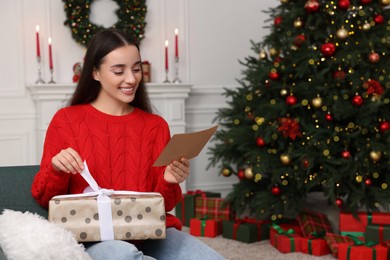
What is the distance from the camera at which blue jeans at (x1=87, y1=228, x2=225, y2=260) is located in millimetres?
1602

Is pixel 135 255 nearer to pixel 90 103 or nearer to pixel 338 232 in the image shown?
pixel 90 103

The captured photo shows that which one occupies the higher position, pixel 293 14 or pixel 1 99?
pixel 293 14

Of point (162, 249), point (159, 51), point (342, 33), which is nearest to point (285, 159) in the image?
point (342, 33)

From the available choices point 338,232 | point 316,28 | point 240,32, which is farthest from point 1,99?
point 338,232

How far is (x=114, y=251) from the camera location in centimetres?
161

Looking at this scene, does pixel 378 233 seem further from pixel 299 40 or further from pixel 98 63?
pixel 98 63

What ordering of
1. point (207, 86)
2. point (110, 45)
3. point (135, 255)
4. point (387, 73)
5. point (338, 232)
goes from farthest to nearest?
1. point (207, 86)
2. point (338, 232)
3. point (387, 73)
4. point (110, 45)
5. point (135, 255)

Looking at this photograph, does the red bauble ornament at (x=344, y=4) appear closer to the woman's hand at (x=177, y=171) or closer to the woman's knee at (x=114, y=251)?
the woman's hand at (x=177, y=171)

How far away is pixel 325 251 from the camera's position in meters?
3.55

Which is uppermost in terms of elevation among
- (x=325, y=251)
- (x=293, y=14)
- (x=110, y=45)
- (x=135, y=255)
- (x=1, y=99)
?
(x=293, y=14)

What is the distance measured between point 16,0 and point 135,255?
3.22 m

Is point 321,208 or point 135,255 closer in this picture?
point 135,255

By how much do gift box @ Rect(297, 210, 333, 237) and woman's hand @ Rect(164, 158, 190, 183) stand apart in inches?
78.8

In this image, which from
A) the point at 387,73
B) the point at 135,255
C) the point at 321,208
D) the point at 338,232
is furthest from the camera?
the point at 321,208
